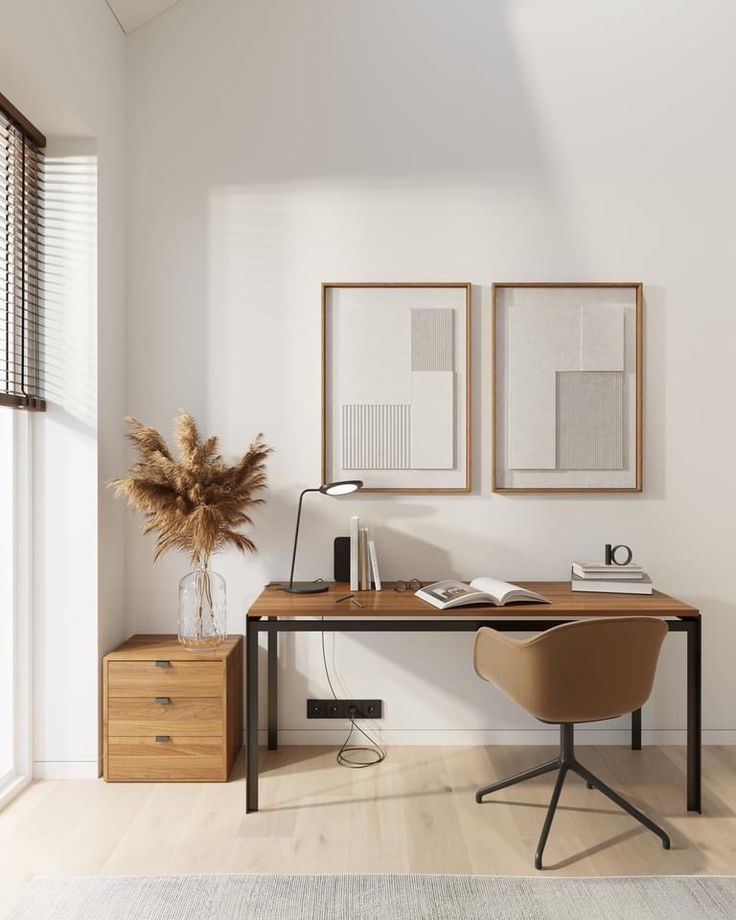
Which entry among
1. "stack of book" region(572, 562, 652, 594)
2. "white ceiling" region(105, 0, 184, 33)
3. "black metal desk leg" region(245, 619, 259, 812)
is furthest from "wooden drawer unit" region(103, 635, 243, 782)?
"white ceiling" region(105, 0, 184, 33)

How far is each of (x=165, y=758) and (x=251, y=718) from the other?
47cm

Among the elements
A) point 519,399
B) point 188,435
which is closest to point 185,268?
point 188,435

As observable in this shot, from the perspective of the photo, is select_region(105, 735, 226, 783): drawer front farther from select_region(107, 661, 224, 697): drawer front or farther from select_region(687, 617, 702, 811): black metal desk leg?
select_region(687, 617, 702, 811): black metal desk leg

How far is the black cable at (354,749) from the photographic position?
3.03 metres

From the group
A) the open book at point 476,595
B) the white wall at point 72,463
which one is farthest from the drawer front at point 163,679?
the open book at point 476,595

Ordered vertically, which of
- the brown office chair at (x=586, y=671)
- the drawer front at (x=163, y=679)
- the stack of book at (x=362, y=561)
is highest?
the stack of book at (x=362, y=561)

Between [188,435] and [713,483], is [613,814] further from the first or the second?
[188,435]

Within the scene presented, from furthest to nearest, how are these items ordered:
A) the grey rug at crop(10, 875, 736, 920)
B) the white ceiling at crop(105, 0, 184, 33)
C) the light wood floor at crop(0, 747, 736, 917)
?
the white ceiling at crop(105, 0, 184, 33) → the light wood floor at crop(0, 747, 736, 917) → the grey rug at crop(10, 875, 736, 920)

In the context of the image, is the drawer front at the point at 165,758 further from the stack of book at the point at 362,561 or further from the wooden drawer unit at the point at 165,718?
the stack of book at the point at 362,561

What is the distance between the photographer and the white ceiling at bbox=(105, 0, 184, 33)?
3.04 metres

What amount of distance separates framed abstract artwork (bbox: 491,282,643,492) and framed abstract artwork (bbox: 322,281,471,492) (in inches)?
7.4

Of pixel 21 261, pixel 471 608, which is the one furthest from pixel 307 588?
pixel 21 261

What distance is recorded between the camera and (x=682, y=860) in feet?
7.52

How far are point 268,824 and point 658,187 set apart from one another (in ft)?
9.48
